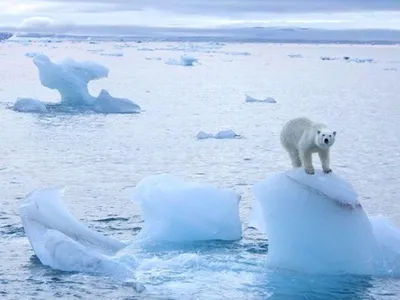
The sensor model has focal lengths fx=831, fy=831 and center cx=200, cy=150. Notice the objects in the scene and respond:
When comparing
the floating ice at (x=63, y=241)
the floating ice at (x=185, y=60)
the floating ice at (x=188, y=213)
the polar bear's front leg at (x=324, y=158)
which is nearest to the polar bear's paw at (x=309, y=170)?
the polar bear's front leg at (x=324, y=158)

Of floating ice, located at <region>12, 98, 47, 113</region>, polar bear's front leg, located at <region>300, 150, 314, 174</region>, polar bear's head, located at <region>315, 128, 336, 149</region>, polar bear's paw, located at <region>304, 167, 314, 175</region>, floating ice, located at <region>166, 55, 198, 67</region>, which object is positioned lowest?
floating ice, located at <region>166, 55, 198, 67</region>

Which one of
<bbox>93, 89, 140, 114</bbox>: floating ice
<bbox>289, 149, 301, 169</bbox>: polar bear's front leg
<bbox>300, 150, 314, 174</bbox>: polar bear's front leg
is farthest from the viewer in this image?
<bbox>93, 89, 140, 114</bbox>: floating ice

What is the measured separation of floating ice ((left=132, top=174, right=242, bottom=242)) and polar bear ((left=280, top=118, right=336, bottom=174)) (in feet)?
4.43

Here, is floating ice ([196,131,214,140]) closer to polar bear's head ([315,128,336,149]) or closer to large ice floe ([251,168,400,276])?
large ice floe ([251,168,400,276])

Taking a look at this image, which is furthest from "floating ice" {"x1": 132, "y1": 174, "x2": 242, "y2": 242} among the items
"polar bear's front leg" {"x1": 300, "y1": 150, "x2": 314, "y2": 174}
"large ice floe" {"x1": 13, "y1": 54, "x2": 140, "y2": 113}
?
"large ice floe" {"x1": 13, "y1": 54, "x2": 140, "y2": 113}

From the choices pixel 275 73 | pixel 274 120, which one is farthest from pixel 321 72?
pixel 274 120

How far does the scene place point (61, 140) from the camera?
17703 millimetres

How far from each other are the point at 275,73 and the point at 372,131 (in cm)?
2764

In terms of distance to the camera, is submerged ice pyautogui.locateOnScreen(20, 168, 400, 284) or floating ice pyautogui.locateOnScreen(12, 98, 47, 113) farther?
floating ice pyautogui.locateOnScreen(12, 98, 47, 113)

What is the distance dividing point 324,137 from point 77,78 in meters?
16.5

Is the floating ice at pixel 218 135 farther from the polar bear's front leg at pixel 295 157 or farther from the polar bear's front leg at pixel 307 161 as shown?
the polar bear's front leg at pixel 307 161

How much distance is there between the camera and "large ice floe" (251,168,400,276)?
26.6 ft

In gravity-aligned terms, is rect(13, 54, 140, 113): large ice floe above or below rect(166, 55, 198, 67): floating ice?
above

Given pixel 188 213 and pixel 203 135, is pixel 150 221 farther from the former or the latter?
pixel 203 135
